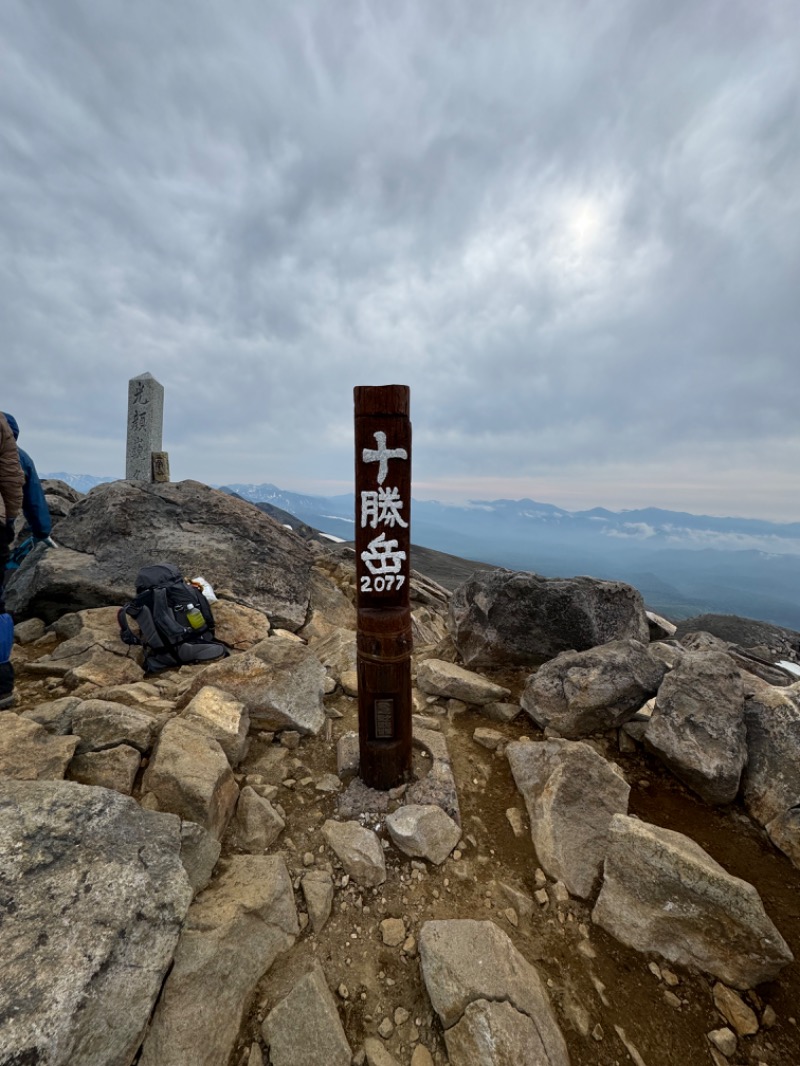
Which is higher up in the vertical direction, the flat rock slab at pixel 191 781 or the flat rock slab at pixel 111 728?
the flat rock slab at pixel 111 728

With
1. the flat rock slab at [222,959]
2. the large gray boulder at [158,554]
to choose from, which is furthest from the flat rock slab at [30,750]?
the large gray boulder at [158,554]

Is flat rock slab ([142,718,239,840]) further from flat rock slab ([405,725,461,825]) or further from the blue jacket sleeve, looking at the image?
the blue jacket sleeve

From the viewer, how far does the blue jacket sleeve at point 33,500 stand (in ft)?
23.8

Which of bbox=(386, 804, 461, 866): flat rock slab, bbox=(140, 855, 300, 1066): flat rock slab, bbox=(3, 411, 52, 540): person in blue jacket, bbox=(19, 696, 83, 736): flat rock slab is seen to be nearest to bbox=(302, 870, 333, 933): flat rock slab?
bbox=(140, 855, 300, 1066): flat rock slab

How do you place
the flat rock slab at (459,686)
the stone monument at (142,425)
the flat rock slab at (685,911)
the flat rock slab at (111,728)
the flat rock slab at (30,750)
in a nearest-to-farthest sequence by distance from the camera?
1. the flat rock slab at (685,911)
2. the flat rock slab at (30,750)
3. the flat rock slab at (111,728)
4. the flat rock slab at (459,686)
5. the stone monument at (142,425)

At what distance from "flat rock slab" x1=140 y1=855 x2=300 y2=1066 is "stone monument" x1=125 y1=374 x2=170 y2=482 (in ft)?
46.2

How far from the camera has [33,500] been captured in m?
7.41

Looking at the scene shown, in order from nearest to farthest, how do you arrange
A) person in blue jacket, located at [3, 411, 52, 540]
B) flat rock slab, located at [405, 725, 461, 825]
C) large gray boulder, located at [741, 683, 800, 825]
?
large gray boulder, located at [741, 683, 800, 825], flat rock slab, located at [405, 725, 461, 825], person in blue jacket, located at [3, 411, 52, 540]

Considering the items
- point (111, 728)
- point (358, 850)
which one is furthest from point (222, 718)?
point (358, 850)

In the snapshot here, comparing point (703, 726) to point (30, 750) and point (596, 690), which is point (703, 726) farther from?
point (30, 750)

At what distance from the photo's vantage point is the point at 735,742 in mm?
4672

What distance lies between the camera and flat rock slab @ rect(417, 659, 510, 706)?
20.3ft

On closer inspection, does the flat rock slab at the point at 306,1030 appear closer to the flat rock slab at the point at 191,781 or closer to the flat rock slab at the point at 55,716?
the flat rock slab at the point at 191,781

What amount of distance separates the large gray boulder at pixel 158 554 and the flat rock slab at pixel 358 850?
5.07m
